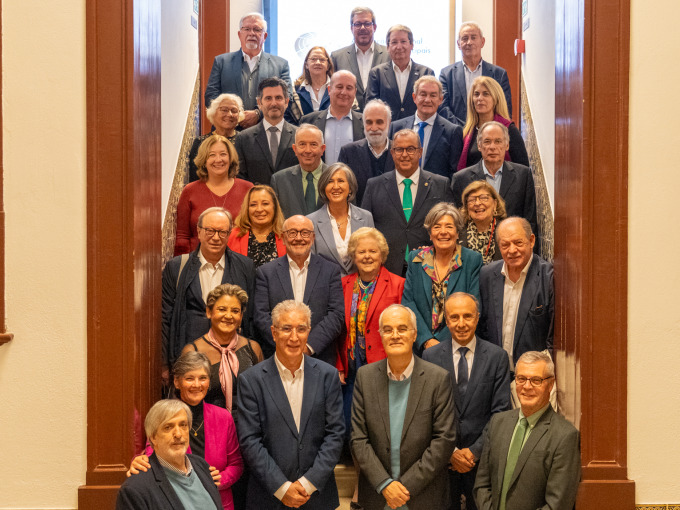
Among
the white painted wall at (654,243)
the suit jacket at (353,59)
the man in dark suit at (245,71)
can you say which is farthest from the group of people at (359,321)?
the suit jacket at (353,59)

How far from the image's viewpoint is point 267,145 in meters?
6.02

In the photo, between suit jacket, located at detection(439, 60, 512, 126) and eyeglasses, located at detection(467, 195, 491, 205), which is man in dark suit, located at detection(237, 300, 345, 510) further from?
suit jacket, located at detection(439, 60, 512, 126)

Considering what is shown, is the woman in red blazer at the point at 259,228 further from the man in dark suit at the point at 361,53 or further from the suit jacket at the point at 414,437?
the man in dark suit at the point at 361,53

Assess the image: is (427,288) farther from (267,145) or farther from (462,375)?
(267,145)

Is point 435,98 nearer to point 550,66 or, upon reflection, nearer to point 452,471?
point 550,66

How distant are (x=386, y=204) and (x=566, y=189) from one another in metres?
1.21

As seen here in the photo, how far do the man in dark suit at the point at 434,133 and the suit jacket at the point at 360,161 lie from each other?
0.32 m

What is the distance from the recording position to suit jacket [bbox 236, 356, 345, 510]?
14.1 feet

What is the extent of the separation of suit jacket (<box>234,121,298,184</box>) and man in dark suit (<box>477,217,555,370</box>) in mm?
1751

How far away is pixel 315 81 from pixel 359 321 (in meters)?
2.47

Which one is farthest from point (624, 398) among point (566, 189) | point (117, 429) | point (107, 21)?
point (107, 21)

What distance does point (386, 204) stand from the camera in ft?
18.0

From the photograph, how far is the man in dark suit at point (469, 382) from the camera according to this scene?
14.6 feet

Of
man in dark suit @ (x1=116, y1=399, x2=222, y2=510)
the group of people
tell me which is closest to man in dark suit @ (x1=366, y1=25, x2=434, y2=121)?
the group of people
